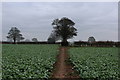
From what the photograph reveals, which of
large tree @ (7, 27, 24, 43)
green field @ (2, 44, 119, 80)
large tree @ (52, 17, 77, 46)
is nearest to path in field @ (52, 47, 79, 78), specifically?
green field @ (2, 44, 119, 80)

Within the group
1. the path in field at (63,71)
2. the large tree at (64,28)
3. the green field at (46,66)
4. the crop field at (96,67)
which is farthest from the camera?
the large tree at (64,28)

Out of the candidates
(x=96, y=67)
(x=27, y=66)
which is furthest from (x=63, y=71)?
(x=27, y=66)

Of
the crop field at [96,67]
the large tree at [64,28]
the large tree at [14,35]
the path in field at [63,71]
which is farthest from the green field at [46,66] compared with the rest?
the large tree at [14,35]

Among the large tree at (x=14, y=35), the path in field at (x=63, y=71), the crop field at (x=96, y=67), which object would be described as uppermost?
the large tree at (x=14, y=35)

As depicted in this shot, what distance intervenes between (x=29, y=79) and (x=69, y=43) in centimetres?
4871

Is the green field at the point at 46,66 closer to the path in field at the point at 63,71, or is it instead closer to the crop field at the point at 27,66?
the crop field at the point at 27,66

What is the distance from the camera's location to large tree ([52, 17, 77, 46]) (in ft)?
193

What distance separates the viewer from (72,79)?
974 centimetres

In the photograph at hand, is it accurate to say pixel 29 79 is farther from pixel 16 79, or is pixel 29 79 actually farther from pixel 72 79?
pixel 72 79

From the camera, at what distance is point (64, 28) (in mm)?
59781

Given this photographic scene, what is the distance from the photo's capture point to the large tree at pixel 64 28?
5889 centimetres

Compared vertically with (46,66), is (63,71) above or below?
below

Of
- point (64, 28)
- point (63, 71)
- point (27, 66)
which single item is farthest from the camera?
point (64, 28)

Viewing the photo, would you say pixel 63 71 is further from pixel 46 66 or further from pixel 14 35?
pixel 14 35
